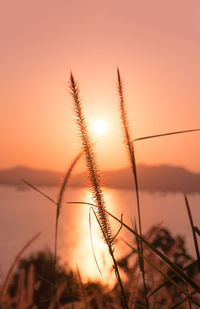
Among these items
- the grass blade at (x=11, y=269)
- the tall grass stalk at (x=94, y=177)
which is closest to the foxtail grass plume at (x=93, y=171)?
the tall grass stalk at (x=94, y=177)

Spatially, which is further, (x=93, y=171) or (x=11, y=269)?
(x=11, y=269)

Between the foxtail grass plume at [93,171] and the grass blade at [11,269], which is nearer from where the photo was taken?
the foxtail grass plume at [93,171]

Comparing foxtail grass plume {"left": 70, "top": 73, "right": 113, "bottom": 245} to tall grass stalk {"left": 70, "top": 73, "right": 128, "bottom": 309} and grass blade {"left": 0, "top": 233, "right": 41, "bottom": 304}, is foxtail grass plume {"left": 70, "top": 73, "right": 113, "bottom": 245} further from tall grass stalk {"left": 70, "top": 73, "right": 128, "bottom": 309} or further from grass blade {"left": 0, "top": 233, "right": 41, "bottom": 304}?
grass blade {"left": 0, "top": 233, "right": 41, "bottom": 304}

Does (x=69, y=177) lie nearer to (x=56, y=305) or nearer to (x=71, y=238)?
(x=56, y=305)

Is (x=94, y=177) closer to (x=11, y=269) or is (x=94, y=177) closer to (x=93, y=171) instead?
(x=93, y=171)

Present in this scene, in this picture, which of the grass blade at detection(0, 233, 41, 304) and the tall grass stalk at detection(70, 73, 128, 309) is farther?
the grass blade at detection(0, 233, 41, 304)

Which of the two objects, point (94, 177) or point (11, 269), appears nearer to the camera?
point (94, 177)

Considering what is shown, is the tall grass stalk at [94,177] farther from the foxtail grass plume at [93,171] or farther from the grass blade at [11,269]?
the grass blade at [11,269]

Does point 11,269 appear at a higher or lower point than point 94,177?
lower

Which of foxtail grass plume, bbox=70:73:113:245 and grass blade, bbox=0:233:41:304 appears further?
grass blade, bbox=0:233:41:304

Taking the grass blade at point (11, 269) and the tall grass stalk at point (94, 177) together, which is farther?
the grass blade at point (11, 269)

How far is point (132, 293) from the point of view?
6.68 feet

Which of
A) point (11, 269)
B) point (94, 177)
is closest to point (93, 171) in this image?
point (94, 177)

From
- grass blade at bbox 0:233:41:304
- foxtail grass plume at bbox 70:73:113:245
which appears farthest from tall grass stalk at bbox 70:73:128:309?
grass blade at bbox 0:233:41:304
